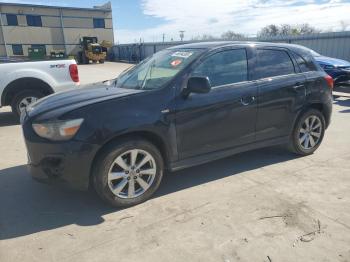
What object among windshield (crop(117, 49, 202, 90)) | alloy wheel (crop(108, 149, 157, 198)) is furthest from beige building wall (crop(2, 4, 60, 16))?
alloy wheel (crop(108, 149, 157, 198))

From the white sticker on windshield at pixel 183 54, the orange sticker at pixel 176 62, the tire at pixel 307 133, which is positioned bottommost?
the tire at pixel 307 133

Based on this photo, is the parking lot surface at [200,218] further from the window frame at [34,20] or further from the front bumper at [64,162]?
the window frame at [34,20]

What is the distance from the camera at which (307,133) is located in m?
4.99

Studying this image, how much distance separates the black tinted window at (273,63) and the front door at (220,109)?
24 centimetres

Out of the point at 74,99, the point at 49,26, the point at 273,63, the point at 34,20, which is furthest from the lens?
the point at 49,26

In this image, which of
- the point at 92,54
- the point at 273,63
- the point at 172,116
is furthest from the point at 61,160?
the point at 92,54

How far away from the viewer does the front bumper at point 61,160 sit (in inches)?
125

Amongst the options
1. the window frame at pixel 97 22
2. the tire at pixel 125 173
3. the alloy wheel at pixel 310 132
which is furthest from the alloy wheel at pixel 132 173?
the window frame at pixel 97 22

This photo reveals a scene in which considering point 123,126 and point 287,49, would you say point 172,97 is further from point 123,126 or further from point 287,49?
point 287,49

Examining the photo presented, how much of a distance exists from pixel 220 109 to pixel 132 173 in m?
1.28

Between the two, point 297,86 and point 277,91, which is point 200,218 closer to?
point 277,91

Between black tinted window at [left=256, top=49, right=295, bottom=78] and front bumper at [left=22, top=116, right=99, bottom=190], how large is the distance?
2466 millimetres

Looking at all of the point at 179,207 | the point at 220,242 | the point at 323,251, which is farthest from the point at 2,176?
the point at 323,251

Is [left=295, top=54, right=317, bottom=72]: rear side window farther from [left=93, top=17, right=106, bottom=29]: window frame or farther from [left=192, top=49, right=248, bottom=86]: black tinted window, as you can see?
[left=93, top=17, right=106, bottom=29]: window frame
